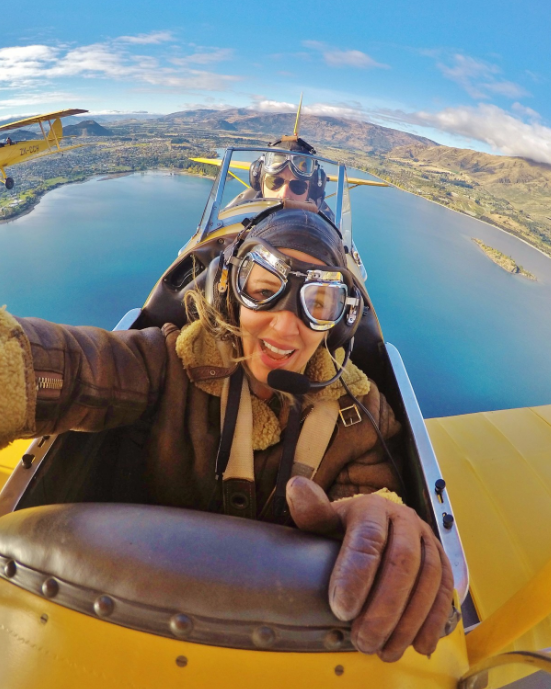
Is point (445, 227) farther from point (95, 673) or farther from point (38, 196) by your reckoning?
point (95, 673)

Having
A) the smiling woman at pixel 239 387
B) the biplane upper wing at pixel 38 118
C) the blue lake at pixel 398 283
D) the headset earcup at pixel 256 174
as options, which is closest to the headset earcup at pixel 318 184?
the headset earcup at pixel 256 174

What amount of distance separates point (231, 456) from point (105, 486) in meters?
0.47

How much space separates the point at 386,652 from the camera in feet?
1.55

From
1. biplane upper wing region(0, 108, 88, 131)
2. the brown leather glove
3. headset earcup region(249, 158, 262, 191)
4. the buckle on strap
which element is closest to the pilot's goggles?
headset earcup region(249, 158, 262, 191)

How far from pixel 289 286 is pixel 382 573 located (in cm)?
57

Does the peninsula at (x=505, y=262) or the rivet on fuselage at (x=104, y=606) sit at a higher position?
the rivet on fuselage at (x=104, y=606)

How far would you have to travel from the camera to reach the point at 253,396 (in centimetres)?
99

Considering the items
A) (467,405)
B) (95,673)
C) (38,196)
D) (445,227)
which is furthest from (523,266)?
(38,196)

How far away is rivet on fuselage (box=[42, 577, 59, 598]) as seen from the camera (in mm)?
436

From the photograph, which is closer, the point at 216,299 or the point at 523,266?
the point at 216,299

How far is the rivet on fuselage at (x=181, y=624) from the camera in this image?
410mm

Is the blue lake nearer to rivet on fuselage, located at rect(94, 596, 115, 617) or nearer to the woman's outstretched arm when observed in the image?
the woman's outstretched arm

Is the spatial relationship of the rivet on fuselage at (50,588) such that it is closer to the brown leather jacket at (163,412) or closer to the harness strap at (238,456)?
the brown leather jacket at (163,412)

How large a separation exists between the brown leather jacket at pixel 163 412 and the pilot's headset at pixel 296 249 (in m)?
0.16
